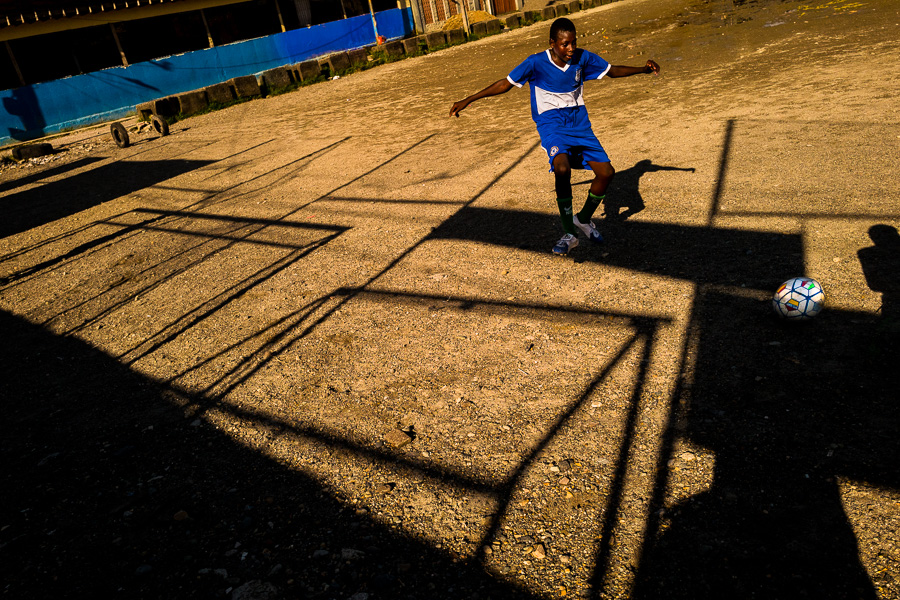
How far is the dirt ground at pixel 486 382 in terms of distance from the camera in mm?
2625

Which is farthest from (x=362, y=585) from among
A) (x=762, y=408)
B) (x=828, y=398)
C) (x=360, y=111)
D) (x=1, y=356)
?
(x=360, y=111)

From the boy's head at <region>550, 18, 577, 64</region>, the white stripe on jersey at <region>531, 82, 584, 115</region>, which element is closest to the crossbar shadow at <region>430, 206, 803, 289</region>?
the white stripe on jersey at <region>531, 82, 584, 115</region>

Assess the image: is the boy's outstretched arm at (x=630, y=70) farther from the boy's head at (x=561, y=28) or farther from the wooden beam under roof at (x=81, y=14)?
the wooden beam under roof at (x=81, y=14)

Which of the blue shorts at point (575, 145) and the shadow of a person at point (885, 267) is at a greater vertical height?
the blue shorts at point (575, 145)

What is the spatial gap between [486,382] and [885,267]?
117 inches

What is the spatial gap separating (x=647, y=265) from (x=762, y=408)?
1.88 meters

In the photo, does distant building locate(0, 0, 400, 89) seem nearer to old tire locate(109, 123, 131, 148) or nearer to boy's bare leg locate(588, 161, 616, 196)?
old tire locate(109, 123, 131, 148)

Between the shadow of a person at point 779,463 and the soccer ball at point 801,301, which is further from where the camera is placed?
the soccer ball at point 801,301

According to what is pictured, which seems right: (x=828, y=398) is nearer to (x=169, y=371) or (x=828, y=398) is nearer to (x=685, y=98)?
(x=169, y=371)

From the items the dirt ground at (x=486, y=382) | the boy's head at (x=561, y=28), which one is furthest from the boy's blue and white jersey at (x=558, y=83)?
the dirt ground at (x=486, y=382)

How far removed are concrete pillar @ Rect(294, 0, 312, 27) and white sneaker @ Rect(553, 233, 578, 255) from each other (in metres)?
27.2

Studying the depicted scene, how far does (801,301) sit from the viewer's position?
366cm

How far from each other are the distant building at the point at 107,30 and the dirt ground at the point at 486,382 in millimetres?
16148

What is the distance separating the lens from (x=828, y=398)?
3127 millimetres
